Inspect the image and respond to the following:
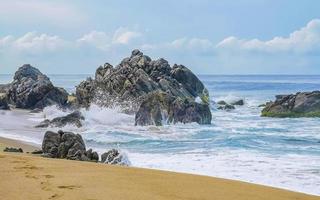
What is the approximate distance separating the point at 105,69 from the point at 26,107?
28.2 feet

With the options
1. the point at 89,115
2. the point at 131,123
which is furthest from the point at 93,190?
the point at 89,115

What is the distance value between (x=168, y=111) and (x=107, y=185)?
88.3ft

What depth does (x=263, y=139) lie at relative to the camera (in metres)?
24.1

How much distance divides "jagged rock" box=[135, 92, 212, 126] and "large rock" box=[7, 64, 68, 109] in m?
14.4

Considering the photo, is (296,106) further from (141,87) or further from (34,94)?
(34,94)

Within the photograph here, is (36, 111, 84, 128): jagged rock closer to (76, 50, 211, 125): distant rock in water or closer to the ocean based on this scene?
the ocean

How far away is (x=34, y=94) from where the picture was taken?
48938mm

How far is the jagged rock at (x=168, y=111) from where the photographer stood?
33.4 metres

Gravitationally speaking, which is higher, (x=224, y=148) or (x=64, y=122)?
(x=64, y=122)

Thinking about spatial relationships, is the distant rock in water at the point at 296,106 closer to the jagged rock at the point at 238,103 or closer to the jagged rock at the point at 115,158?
the jagged rock at the point at 238,103

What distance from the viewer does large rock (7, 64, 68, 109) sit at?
47.4 m

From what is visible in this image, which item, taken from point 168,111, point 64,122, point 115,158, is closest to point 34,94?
point 64,122

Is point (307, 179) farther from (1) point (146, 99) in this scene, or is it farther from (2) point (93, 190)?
(1) point (146, 99)

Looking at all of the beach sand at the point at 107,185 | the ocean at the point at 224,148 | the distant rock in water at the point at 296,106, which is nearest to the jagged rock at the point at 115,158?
the ocean at the point at 224,148
